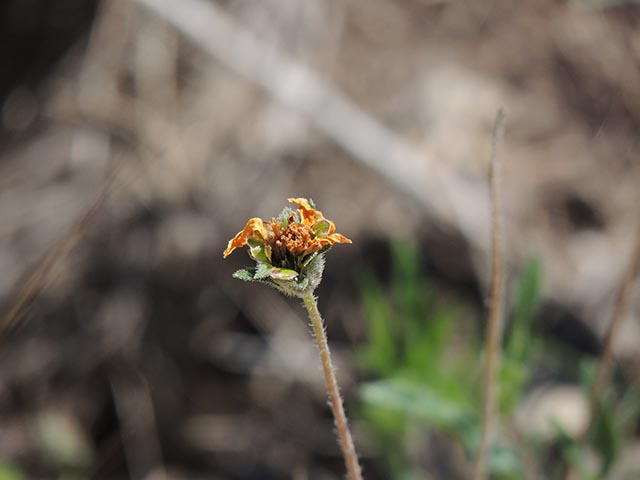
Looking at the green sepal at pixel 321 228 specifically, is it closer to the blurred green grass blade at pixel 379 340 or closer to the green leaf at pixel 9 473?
the blurred green grass blade at pixel 379 340

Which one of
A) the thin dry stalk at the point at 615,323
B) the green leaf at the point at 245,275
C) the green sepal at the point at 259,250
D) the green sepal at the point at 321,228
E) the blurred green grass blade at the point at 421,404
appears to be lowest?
the green leaf at the point at 245,275

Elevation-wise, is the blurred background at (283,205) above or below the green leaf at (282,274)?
above

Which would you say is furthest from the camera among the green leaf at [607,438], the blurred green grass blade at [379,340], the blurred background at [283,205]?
the blurred background at [283,205]

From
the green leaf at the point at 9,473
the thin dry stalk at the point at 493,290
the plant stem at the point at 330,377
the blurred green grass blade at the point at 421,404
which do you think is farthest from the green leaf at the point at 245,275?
the green leaf at the point at 9,473

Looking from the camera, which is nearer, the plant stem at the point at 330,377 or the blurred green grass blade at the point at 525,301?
the plant stem at the point at 330,377

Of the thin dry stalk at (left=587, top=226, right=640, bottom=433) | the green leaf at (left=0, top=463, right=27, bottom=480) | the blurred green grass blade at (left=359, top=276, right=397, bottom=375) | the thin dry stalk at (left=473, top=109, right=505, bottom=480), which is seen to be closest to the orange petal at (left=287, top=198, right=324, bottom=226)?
the thin dry stalk at (left=473, top=109, right=505, bottom=480)

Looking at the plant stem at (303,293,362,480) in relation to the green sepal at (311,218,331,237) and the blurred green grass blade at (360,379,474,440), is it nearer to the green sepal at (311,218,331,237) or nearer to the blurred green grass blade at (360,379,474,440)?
the green sepal at (311,218,331,237)

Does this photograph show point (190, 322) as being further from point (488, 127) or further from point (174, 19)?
point (488, 127)

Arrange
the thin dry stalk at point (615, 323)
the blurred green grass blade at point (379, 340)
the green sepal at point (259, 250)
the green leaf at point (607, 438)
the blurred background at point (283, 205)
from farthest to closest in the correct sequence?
1. the blurred background at point (283, 205)
2. the blurred green grass blade at point (379, 340)
3. the green leaf at point (607, 438)
4. the thin dry stalk at point (615, 323)
5. the green sepal at point (259, 250)
